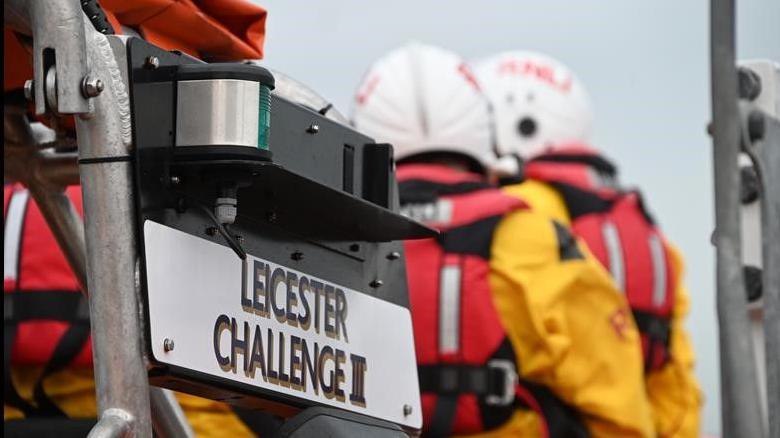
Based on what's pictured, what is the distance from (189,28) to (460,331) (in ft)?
10.5

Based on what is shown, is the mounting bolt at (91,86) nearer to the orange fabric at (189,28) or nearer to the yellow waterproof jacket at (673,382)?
the orange fabric at (189,28)

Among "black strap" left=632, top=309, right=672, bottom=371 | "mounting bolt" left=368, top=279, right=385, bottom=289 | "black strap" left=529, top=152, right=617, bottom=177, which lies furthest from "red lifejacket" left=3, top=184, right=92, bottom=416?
"black strap" left=529, top=152, right=617, bottom=177

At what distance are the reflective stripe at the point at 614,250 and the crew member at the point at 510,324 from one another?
1.30 metres

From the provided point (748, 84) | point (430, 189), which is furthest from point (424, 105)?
point (748, 84)

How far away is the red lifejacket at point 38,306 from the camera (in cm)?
496

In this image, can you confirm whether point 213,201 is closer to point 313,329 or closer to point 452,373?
point 313,329

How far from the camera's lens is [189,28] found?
2785 mm

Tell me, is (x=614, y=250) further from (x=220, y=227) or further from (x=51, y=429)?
A: (x=220, y=227)

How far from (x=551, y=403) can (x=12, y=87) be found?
3450mm

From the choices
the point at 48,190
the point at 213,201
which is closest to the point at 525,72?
the point at 48,190

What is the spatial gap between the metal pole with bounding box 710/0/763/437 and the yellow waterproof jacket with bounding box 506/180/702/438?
418cm

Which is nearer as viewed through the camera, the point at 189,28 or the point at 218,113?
the point at 218,113

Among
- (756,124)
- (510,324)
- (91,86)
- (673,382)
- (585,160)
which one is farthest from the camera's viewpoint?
(585,160)

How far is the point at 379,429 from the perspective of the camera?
8.80 feet
